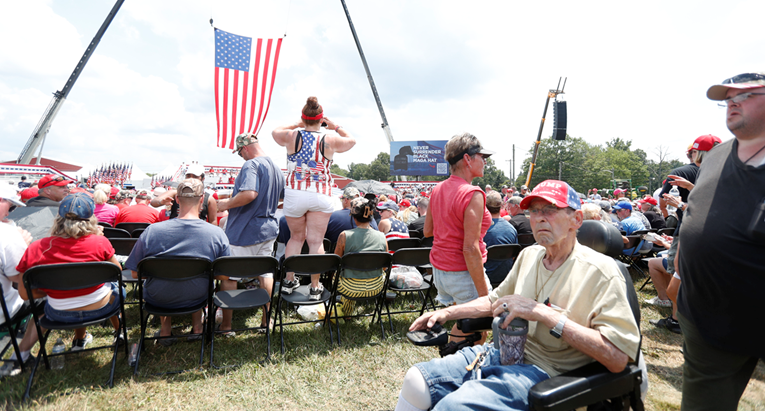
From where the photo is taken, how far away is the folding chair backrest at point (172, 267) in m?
2.79

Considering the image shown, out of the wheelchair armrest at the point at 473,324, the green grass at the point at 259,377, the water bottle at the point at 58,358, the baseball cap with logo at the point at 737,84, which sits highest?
the baseball cap with logo at the point at 737,84

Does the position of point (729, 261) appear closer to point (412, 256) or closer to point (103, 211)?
point (412, 256)

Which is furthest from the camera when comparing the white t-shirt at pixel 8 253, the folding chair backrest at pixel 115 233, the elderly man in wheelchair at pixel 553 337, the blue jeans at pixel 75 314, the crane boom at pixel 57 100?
the crane boom at pixel 57 100

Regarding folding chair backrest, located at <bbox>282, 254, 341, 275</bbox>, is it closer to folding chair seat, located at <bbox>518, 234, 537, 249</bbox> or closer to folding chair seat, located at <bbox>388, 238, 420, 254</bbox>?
folding chair seat, located at <bbox>388, 238, 420, 254</bbox>

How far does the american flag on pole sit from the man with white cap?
6.89 meters

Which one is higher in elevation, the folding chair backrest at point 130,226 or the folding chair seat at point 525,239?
the folding chair backrest at point 130,226

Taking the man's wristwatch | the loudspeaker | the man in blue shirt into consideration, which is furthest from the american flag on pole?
the loudspeaker

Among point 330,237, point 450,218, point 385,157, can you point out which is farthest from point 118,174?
point 385,157

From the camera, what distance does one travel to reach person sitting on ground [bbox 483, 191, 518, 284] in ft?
13.6

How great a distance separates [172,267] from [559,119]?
19.0 metres

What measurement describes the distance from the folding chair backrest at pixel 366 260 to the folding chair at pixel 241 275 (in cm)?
74

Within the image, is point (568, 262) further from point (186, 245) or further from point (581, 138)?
A: point (581, 138)

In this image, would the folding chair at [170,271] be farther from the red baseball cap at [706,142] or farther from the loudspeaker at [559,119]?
the loudspeaker at [559,119]

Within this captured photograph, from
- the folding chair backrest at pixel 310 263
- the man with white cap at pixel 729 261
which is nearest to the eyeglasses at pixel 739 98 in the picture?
the man with white cap at pixel 729 261
